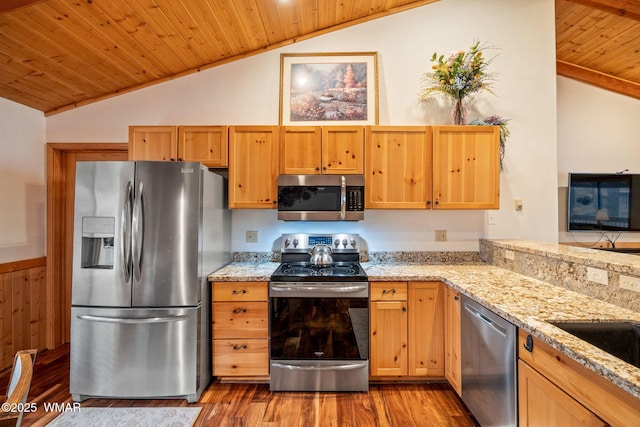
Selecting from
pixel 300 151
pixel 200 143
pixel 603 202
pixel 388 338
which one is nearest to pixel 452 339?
pixel 388 338

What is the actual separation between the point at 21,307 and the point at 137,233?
68.8 inches

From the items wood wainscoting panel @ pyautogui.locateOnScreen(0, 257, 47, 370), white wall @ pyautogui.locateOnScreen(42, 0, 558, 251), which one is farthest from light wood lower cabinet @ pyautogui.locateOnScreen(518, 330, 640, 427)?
wood wainscoting panel @ pyautogui.locateOnScreen(0, 257, 47, 370)

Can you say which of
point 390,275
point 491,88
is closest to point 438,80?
point 491,88

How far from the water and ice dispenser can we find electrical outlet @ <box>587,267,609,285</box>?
3109mm

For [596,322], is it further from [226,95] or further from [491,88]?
[226,95]

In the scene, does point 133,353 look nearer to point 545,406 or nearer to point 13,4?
point 13,4

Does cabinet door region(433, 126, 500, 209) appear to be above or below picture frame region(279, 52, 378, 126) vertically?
below

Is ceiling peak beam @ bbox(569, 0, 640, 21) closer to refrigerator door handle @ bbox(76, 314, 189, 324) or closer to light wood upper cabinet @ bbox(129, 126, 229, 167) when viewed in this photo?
light wood upper cabinet @ bbox(129, 126, 229, 167)

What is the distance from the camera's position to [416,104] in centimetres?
288

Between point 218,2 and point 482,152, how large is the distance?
8.05 feet

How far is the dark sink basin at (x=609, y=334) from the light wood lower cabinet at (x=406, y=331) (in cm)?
98

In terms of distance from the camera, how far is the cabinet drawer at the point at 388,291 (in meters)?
2.26

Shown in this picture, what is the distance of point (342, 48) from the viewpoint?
9.55 ft

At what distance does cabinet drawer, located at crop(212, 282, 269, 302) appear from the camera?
227cm
